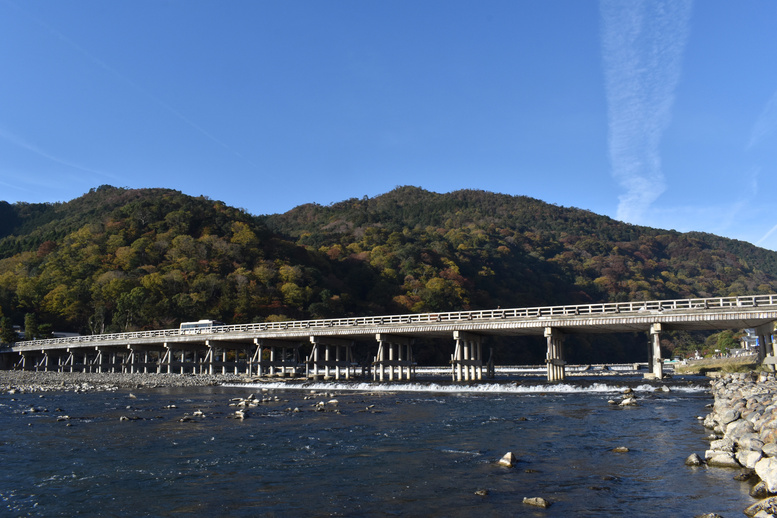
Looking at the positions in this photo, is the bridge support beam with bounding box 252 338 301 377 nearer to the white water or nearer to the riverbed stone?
the white water

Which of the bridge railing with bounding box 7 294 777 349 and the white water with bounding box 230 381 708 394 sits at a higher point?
the bridge railing with bounding box 7 294 777 349

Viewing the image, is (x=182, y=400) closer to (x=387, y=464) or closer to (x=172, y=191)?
(x=387, y=464)

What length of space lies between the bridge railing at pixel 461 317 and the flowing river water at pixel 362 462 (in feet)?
32.3

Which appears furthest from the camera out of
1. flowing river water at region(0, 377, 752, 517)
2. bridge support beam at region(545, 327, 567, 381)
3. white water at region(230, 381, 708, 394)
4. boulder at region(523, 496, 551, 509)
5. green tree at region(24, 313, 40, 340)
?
green tree at region(24, 313, 40, 340)

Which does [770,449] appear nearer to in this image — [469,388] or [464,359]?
[469,388]

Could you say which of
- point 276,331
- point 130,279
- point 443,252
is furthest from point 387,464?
point 443,252

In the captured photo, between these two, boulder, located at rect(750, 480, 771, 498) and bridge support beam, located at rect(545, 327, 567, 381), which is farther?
bridge support beam, located at rect(545, 327, 567, 381)

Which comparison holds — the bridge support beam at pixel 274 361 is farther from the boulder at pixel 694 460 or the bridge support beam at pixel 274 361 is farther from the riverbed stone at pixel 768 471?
the riverbed stone at pixel 768 471

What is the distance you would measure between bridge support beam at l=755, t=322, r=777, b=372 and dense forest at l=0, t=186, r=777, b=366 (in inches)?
1947

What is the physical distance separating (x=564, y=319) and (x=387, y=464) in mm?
27012

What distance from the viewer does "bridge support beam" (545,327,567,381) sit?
3834 cm

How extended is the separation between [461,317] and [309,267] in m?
42.3

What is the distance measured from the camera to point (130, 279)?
246 feet

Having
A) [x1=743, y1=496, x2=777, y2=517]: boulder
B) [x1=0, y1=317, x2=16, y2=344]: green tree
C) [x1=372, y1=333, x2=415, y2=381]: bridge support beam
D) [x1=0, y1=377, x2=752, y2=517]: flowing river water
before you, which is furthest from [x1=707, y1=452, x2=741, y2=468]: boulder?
[x1=0, y1=317, x2=16, y2=344]: green tree
